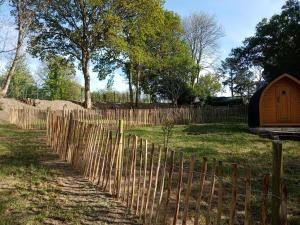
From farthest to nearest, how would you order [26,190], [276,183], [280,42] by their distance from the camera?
[280,42] → [26,190] → [276,183]

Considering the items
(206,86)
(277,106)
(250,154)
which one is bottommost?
(250,154)

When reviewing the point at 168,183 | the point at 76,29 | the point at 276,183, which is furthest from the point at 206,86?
the point at 276,183

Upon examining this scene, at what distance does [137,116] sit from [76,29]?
1191 centimetres

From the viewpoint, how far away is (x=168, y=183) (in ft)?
18.5

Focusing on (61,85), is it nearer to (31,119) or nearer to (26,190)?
(31,119)

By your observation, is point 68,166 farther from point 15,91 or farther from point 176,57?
point 15,91

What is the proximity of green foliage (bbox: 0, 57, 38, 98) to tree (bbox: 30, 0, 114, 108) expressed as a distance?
29.3 m

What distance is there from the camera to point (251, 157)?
488 inches

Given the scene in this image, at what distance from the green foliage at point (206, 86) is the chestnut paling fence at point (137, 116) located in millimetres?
13037

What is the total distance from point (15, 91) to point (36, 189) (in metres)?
61.2

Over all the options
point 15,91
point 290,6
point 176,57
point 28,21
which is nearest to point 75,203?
point 28,21

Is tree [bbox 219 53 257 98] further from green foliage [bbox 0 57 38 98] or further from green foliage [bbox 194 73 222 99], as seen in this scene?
green foliage [bbox 0 57 38 98]

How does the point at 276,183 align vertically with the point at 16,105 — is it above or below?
below

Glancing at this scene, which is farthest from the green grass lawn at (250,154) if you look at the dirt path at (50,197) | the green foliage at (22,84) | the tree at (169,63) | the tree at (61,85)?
the green foliage at (22,84)
